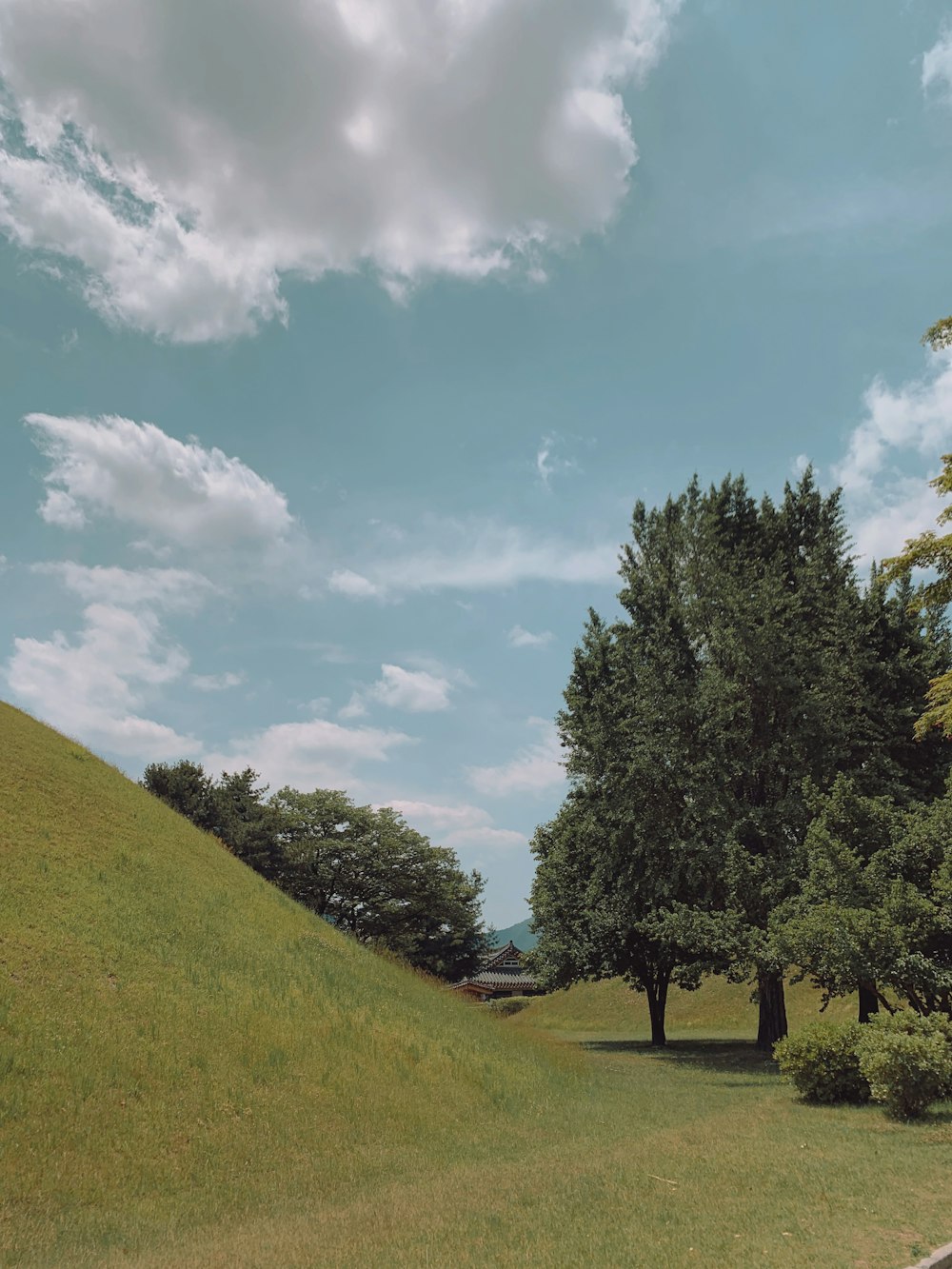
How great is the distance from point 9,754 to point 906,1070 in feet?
86.3

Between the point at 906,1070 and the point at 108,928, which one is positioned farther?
the point at 108,928

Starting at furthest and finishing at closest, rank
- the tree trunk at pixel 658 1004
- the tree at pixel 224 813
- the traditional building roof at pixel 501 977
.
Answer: the traditional building roof at pixel 501 977 < the tree at pixel 224 813 < the tree trunk at pixel 658 1004

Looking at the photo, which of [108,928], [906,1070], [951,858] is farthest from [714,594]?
[108,928]

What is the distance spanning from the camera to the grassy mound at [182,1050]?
11.9 meters

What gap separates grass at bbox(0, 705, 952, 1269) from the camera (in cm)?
965

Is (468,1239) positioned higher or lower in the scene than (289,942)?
lower

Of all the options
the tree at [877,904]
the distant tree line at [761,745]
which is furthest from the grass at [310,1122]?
the distant tree line at [761,745]

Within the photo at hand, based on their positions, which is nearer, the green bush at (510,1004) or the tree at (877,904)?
the tree at (877,904)

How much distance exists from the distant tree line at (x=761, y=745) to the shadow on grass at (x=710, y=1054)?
2.05m

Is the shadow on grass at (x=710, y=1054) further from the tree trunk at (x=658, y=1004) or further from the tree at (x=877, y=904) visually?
the tree at (x=877, y=904)

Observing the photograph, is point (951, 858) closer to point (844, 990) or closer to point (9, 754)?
point (844, 990)

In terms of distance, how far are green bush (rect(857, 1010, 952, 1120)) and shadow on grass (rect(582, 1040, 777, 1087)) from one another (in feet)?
31.2

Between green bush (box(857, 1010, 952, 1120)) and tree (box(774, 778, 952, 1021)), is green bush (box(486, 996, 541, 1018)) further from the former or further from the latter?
green bush (box(857, 1010, 952, 1120))

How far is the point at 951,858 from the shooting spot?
19922mm
